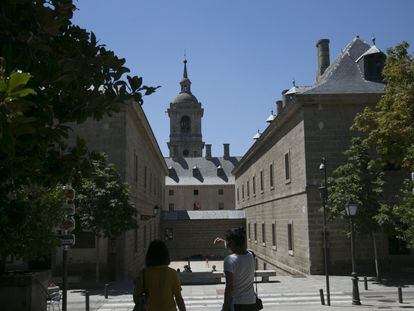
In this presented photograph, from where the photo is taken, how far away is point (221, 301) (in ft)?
50.4

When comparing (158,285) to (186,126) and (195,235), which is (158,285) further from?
(186,126)

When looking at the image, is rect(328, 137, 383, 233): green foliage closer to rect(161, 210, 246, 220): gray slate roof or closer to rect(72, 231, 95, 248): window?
rect(72, 231, 95, 248): window

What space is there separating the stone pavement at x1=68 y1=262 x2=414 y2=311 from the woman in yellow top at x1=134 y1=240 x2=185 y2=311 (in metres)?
9.22

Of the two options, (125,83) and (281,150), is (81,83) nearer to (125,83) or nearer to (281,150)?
(125,83)

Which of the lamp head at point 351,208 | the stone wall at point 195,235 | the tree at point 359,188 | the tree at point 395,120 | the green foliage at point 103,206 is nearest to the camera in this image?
the lamp head at point 351,208

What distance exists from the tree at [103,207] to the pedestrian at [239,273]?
12.9 metres

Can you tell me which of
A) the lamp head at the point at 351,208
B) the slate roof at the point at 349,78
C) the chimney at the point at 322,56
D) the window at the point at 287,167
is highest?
the chimney at the point at 322,56

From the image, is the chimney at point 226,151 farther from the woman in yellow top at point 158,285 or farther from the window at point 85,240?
the woman in yellow top at point 158,285

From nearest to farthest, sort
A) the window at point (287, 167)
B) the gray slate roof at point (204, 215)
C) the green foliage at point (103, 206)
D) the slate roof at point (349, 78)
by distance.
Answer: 1. the green foliage at point (103, 206)
2. the slate roof at point (349, 78)
3. the window at point (287, 167)
4. the gray slate roof at point (204, 215)

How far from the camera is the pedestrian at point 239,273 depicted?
17.3 feet

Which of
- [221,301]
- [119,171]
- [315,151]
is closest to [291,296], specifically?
[221,301]

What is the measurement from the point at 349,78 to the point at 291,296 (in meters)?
11.7

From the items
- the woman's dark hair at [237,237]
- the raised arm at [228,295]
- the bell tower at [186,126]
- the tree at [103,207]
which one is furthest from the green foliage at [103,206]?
the bell tower at [186,126]

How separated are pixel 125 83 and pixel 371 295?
1350cm
